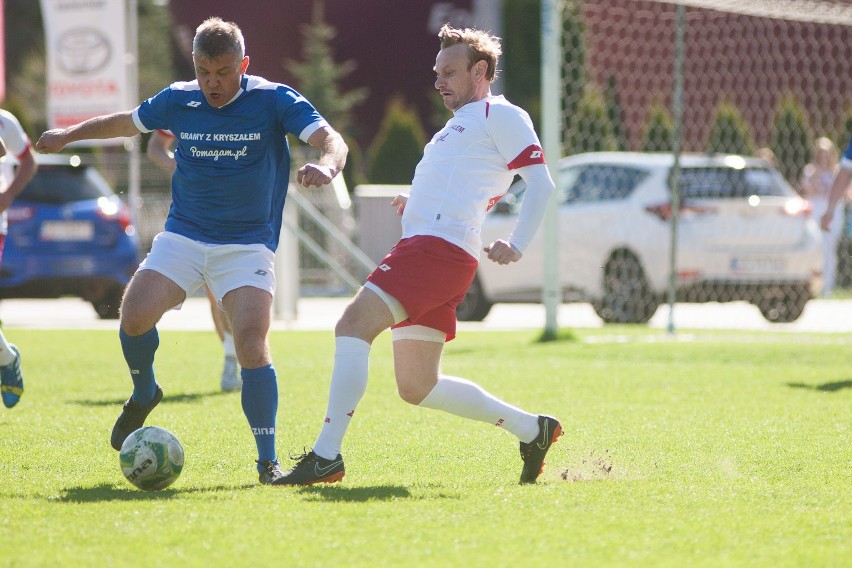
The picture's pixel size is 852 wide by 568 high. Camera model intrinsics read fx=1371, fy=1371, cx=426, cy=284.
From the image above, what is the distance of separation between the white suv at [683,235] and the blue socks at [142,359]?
28.4 feet

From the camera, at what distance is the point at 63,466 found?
6.07m

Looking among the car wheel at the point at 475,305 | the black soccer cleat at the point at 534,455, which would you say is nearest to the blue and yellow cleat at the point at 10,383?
the black soccer cleat at the point at 534,455

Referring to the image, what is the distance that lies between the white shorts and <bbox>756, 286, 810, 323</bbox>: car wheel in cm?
1008

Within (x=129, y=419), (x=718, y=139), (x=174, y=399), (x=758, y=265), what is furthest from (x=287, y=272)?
(x=718, y=139)

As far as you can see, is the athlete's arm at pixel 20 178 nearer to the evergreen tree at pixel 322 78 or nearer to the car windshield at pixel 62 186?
the car windshield at pixel 62 186

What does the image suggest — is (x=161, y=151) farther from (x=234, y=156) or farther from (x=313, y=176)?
(x=313, y=176)

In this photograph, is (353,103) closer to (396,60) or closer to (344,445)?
(396,60)

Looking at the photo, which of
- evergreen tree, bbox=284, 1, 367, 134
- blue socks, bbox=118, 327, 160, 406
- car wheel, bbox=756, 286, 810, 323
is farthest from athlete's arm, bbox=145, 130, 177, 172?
evergreen tree, bbox=284, 1, 367, 134

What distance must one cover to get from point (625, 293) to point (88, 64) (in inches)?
332

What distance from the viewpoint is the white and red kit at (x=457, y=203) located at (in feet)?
18.2

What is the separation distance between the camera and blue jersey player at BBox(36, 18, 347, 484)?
5746 millimetres

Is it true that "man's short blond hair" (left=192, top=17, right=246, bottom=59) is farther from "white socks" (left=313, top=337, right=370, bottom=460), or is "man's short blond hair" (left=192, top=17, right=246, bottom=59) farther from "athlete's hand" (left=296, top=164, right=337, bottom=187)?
"white socks" (left=313, top=337, right=370, bottom=460)

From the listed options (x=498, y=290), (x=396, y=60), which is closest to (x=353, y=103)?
(x=396, y=60)

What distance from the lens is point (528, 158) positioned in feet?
18.2
